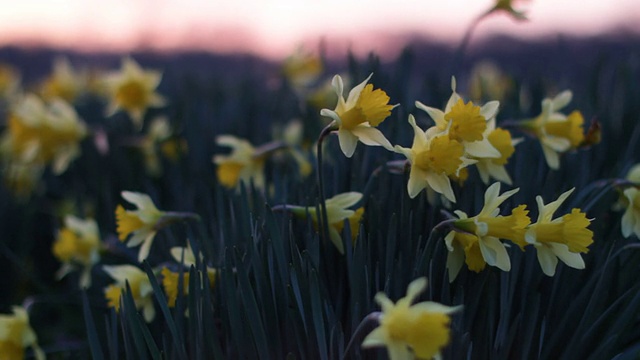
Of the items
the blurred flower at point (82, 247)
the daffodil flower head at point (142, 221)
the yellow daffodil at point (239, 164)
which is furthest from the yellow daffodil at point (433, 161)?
the blurred flower at point (82, 247)

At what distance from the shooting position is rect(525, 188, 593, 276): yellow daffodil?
1136mm

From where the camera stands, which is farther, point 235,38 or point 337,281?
point 235,38

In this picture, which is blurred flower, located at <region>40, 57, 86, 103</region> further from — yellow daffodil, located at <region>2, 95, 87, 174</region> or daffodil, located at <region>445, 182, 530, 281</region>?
daffodil, located at <region>445, 182, 530, 281</region>

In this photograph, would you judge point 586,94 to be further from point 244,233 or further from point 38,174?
point 38,174

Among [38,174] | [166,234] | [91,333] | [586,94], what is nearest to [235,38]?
[38,174]

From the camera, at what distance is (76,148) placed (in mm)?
2605

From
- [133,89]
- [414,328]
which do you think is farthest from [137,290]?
[133,89]

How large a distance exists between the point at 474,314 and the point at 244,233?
1.62 feet

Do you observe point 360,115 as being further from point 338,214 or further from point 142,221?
point 142,221

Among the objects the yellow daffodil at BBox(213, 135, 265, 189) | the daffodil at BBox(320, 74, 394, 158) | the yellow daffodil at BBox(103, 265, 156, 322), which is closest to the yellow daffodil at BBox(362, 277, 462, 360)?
the daffodil at BBox(320, 74, 394, 158)

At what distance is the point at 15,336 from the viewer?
152 centimetres

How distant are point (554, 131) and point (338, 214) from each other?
0.66m

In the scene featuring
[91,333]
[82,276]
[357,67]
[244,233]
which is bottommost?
[82,276]

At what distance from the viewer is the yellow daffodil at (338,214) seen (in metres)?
1.32
